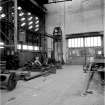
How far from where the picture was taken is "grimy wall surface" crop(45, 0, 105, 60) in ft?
37.0

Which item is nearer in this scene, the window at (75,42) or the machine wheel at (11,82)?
the machine wheel at (11,82)

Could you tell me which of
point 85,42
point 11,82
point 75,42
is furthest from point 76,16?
point 11,82

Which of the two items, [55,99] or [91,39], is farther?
[91,39]

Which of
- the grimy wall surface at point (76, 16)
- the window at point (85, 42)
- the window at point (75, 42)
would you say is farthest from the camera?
the window at point (75, 42)

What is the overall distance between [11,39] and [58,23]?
19.2ft

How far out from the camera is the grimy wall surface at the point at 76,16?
1129 cm

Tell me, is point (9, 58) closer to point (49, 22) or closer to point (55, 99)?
point (55, 99)

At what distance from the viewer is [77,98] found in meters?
2.64

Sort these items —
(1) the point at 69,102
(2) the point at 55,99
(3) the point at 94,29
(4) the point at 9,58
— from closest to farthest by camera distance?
1. (1) the point at 69,102
2. (2) the point at 55,99
3. (4) the point at 9,58
4. (3) the point at 94,29

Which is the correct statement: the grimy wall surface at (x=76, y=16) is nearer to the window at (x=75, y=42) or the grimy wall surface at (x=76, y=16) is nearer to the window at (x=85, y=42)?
the window at (x=75, y=42)

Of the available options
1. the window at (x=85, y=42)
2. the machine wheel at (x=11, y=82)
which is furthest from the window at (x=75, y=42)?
the machine wheel at (x=11, y=82)

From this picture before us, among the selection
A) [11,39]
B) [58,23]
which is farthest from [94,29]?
[11,39]

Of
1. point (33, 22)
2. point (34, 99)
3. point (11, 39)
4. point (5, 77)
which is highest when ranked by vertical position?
point (33, 22)

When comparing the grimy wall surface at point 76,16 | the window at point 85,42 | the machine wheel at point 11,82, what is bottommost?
the machine wheel at point 11,82
